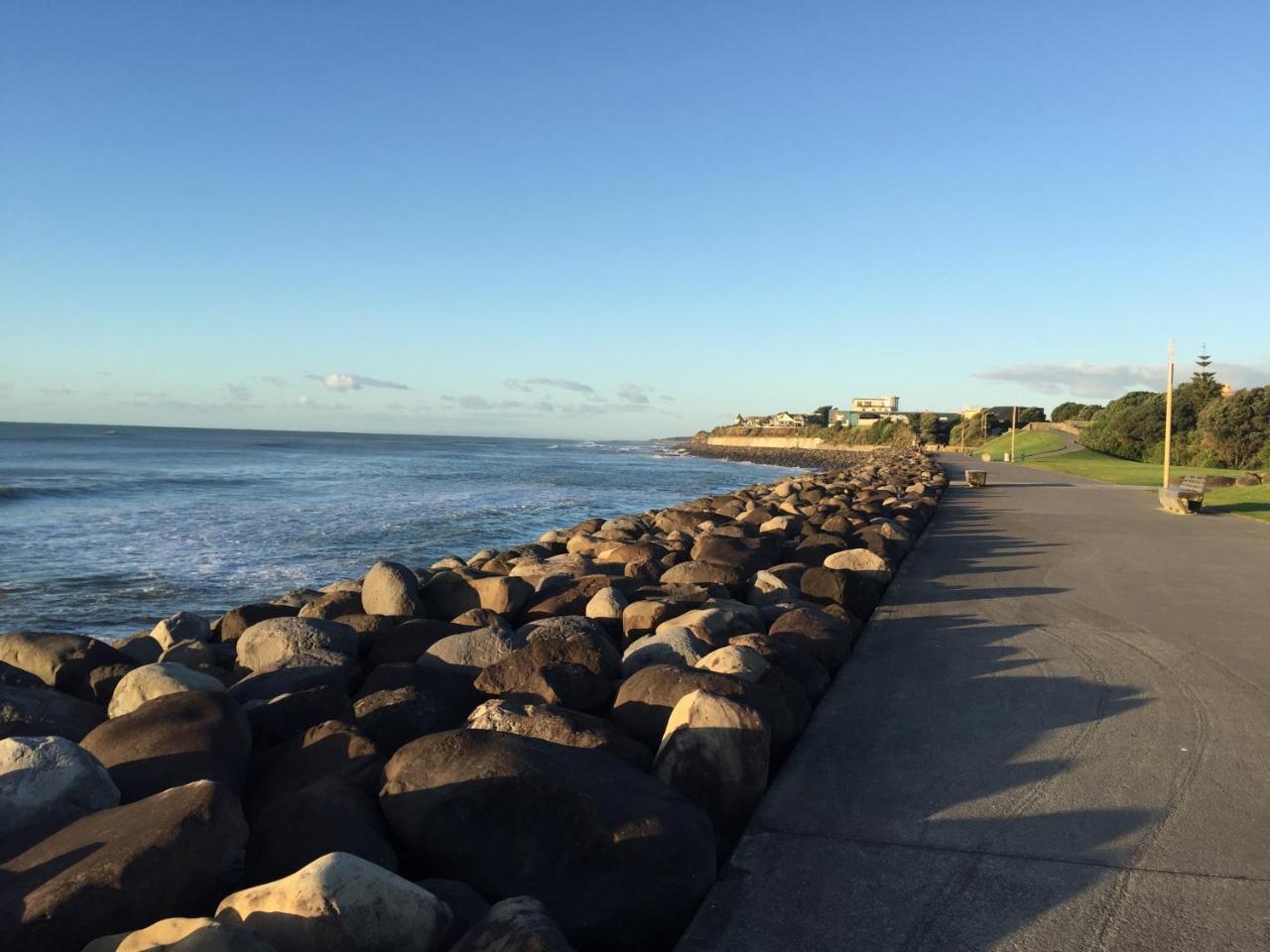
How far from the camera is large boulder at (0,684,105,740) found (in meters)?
4.07

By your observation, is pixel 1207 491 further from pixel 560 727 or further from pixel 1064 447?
pixel 1064 447

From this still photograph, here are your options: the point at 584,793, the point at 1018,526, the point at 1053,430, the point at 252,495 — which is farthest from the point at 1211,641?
the point at 1053,430

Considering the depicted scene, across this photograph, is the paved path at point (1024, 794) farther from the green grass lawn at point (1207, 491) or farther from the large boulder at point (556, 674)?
the green grass lawn at point (1207, 491)

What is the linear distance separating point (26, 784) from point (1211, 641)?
7400 mm

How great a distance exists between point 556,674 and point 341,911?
2.18 m

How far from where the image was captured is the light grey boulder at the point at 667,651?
5.01 metres

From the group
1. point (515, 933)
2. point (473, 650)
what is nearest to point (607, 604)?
point (473, 650)

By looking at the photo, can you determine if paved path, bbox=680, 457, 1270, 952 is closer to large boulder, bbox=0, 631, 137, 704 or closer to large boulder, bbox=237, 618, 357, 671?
large boulder, bbox=237, 618, 357, 671

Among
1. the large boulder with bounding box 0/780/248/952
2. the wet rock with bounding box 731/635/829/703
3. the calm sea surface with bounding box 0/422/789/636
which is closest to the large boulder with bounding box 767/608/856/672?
the wet rock with bounding box 731/635/829/703

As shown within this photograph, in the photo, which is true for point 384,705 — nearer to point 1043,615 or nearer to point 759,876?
point 759,876

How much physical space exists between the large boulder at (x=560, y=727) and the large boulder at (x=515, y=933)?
113 centimetres

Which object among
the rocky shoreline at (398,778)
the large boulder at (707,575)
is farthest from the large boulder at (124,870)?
the large boulder at (707,575)

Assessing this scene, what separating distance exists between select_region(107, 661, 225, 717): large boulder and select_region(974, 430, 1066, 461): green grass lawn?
184 ft

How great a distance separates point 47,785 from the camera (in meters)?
3.15
